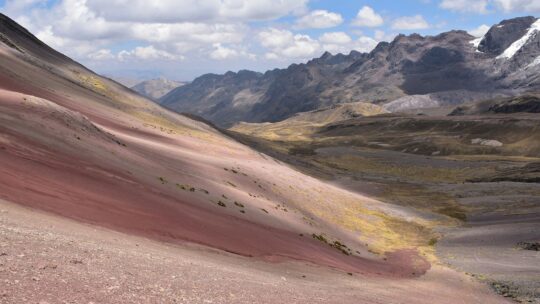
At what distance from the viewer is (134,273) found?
21.4 meters

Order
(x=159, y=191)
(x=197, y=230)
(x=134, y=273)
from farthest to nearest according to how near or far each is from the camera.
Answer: (x=159, y=191) < (x=197, y=230) < (x=134, y=273)

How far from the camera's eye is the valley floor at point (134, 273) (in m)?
17.5

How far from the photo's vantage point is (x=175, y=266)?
25.1 metres

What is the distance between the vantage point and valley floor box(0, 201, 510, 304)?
17.5 metres

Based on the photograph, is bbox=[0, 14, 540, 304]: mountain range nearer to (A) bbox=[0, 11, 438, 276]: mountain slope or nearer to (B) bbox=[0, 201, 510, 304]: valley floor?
Result: (B) bbox=[0, 201, 510, 304]: valley floor

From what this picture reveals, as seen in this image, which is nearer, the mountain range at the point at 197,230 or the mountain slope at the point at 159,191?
the mountain range at the point at 197,230

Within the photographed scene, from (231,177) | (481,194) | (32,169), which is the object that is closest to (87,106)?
(231,177)

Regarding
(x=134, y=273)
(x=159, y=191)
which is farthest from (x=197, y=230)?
(x=134, y=273)

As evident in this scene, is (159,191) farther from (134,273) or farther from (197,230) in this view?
(134,273)

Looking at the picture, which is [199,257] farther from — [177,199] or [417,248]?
[417,248]

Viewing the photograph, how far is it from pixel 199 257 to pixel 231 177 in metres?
40.5

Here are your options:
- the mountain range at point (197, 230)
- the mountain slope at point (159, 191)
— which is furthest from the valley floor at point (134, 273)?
the mountain slope at point (159, 191)

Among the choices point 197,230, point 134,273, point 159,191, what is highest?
point 134,273

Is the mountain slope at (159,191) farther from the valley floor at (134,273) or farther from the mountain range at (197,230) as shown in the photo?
the valley floor at (134,273)
